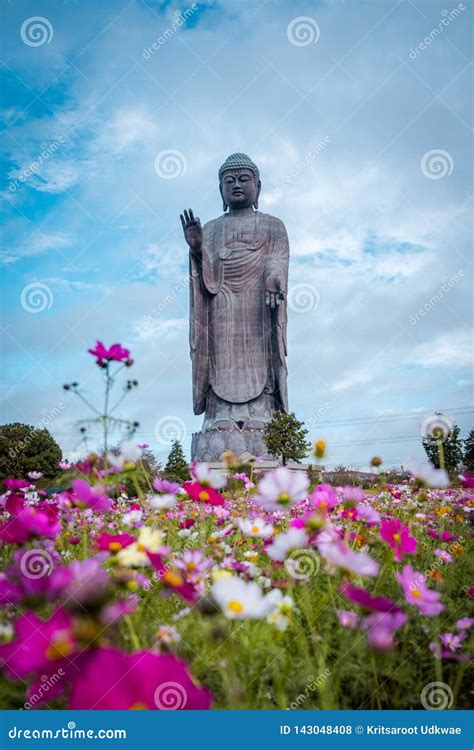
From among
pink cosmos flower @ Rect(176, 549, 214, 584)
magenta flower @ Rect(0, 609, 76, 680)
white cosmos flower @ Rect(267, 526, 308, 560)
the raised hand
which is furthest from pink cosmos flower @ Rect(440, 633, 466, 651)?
the raised hand

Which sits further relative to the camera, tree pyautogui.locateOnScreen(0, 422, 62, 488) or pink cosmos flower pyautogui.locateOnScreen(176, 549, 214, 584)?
tree pyautogui.locateOnScreen(0, 422, 62, 488)

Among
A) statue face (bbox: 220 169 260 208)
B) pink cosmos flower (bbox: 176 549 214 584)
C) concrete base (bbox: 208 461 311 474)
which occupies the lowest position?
pink cosmos flower (bbox: 176 549 214 584)

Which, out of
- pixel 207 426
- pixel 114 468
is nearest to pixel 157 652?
pixel 114 468

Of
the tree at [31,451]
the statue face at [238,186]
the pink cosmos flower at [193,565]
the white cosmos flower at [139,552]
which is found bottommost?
the pink cosmos flower at [193,565]

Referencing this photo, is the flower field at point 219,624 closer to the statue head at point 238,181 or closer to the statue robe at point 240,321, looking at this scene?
the statue robe at point 240,321

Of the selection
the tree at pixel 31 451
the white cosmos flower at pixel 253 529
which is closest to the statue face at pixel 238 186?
the tree at pixel 31 451

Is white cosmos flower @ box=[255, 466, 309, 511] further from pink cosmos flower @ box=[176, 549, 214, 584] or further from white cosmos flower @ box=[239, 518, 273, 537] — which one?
pink cosmos flower @ box=[176, 549, 214, 584]

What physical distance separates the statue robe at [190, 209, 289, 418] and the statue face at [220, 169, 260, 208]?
53 cm

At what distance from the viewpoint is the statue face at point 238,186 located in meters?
15.6

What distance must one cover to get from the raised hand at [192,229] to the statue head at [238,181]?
149 inches

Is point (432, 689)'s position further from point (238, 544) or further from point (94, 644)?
point (238, 544)

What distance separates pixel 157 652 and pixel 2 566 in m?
1.40

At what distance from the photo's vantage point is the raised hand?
10.8 meters

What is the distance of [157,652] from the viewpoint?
129cm
